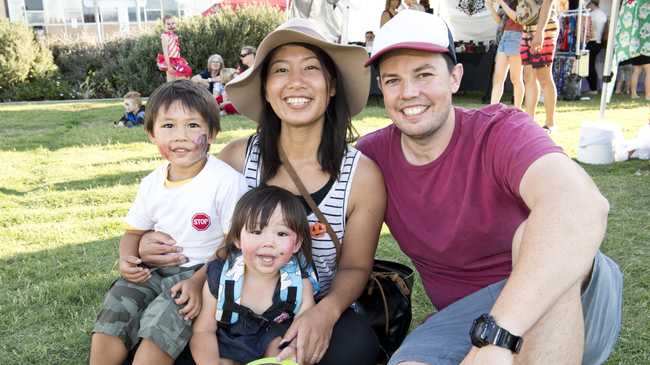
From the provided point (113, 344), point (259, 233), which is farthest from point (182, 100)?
point (113, 344)

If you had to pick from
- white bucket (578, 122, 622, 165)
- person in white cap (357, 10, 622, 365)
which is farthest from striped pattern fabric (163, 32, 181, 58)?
person in white cap (357, 10, 622, 365)

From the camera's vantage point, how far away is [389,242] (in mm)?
4191

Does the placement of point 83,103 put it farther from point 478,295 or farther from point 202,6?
point 478,295

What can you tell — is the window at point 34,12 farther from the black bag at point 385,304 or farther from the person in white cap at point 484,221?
the person in white cap at point 484,221

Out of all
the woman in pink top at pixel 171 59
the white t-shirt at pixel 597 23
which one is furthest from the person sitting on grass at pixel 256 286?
the white t-shirt at pixel 597 23

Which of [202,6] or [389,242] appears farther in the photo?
[202,6]

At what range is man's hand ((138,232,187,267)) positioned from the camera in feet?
8.27

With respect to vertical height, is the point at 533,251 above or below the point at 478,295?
above

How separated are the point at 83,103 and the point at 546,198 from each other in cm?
1397

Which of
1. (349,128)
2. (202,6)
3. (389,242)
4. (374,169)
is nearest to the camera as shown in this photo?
(374,169)

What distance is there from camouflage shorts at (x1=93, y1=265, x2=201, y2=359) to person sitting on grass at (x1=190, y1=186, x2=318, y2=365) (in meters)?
0.08

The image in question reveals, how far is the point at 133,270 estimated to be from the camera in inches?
97.0

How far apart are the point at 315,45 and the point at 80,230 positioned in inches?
113

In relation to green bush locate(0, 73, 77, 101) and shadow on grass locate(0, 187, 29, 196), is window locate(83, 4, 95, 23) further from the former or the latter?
shadow on grass locate(0, 187, 29, 196)
